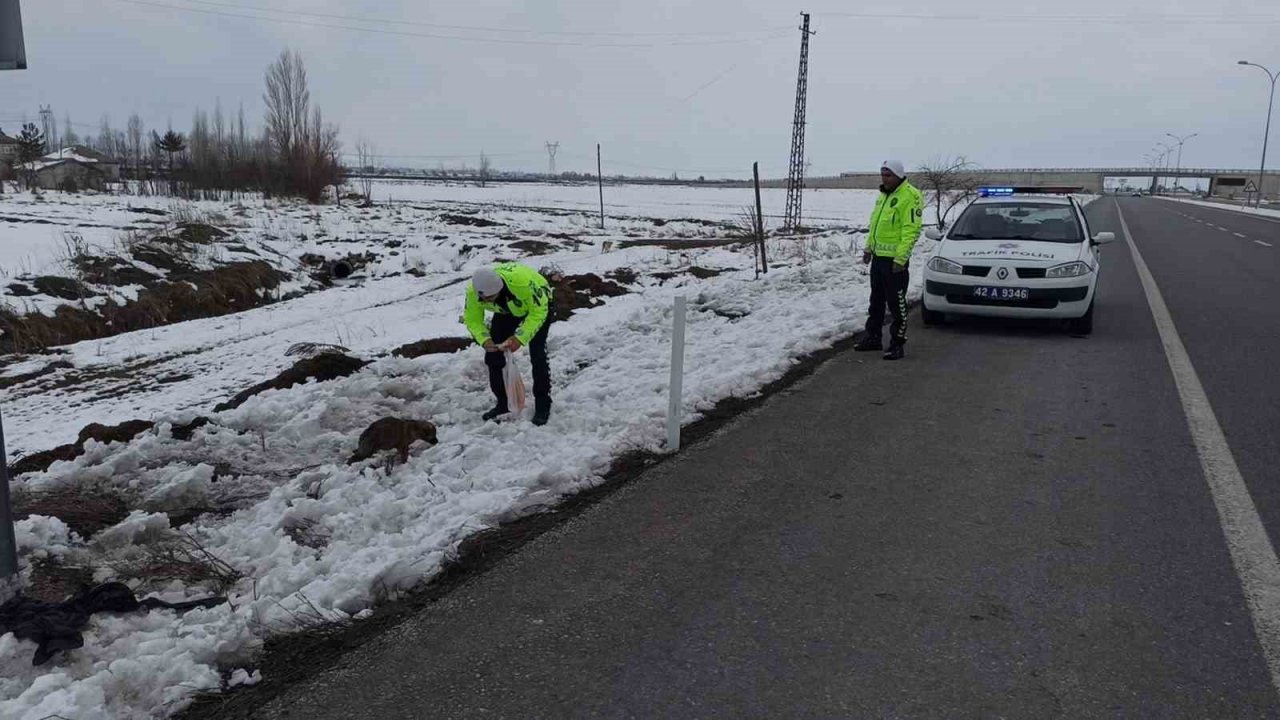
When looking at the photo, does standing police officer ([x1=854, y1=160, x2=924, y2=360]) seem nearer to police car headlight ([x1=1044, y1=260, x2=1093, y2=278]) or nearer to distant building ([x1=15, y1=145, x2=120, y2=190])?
police car headlight ([x1=1044, y1=260, x2=1093, y2=278])

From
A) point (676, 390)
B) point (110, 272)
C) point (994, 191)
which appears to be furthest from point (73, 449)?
point (110, 272)

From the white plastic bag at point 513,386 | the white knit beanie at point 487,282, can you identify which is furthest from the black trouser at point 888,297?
the white knit beanie at point 487,282

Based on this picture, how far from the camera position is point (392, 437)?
5809 millimetres

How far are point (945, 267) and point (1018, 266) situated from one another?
80 cm

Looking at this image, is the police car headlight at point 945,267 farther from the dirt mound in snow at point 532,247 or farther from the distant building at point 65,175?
the distant building at point 65,175

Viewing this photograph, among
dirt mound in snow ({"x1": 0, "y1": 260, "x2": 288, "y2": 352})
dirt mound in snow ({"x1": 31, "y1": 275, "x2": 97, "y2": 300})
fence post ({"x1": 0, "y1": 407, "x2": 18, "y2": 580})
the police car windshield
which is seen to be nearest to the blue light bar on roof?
the police car windshield

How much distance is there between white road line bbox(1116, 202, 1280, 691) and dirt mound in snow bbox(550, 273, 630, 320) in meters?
8.33

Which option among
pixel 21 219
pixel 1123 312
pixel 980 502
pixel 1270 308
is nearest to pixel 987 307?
A: pixel 1123 312

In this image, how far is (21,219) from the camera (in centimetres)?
2766

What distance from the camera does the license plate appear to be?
9.70 meters

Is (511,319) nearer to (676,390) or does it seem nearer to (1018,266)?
(676,390)

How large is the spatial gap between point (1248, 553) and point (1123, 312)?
8526mm

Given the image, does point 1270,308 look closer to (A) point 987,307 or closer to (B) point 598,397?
(A) point 987,307

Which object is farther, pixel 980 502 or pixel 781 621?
pixel 980 502
